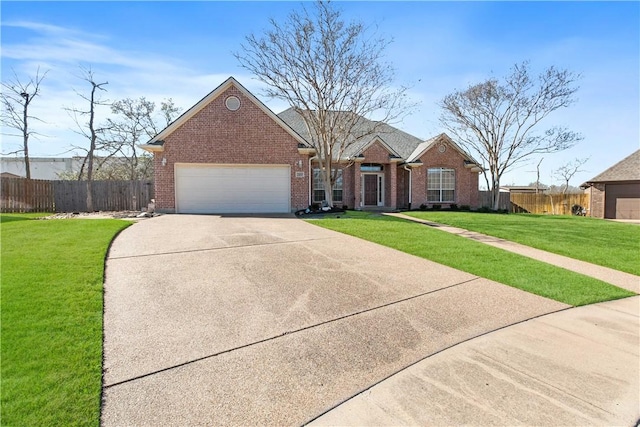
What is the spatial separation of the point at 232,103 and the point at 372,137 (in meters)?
9.04

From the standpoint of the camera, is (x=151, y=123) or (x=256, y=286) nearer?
(x=256, y=286)

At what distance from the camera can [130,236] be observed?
28.1 ft

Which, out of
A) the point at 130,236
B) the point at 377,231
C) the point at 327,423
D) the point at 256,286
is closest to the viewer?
the point at 327,423

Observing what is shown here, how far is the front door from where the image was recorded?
21.7m

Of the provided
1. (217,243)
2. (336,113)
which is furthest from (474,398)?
(336,113)

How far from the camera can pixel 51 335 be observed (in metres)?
3.35

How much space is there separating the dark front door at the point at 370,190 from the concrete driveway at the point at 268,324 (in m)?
14.3

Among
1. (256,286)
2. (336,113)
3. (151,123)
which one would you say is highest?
(151,123)

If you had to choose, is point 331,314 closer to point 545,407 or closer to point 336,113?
point 545,407

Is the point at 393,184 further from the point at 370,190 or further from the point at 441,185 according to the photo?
the point at 441,185

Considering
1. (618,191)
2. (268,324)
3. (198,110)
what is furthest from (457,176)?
(268,324)

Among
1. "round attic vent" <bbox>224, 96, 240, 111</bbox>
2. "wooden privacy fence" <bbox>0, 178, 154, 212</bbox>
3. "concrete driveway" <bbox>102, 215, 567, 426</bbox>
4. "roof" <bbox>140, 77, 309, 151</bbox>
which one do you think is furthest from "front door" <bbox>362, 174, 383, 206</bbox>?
"concrete driveway" <bbox>102, 215, 567, 426</bbox>

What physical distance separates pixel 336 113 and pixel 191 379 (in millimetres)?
16286

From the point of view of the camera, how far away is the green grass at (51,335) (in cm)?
242
